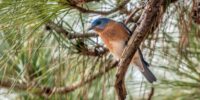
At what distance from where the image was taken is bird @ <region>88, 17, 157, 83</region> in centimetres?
106

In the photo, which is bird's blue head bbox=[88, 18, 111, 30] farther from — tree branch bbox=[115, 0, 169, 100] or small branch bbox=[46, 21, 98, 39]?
tree branch bbox=[115, 0, 169, 100]

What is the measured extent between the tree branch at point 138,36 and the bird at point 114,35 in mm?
179

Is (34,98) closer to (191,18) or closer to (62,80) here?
(62,80)

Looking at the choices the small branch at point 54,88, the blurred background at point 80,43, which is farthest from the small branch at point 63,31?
the small branch at point 54,88

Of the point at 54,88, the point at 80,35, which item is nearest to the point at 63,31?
the point at 80,35

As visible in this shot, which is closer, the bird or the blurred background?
the blurred background

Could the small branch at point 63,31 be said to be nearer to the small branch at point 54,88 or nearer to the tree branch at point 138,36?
the small branch at point 54,88

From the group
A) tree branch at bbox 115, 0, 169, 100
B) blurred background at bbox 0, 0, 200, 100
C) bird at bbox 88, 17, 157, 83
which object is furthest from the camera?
bird at bbox 88, 17, 157, 83

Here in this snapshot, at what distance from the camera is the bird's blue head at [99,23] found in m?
1.09

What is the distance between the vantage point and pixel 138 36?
783 mm

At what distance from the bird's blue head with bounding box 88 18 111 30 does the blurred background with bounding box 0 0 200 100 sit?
0.5 inches

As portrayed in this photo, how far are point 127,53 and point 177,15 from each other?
0.27 m

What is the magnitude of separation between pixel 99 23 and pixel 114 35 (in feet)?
0.15

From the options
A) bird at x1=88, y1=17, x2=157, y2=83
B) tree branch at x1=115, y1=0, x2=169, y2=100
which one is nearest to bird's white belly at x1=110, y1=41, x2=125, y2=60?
bird at x1=88, y1=17, x2=157, y2=83
